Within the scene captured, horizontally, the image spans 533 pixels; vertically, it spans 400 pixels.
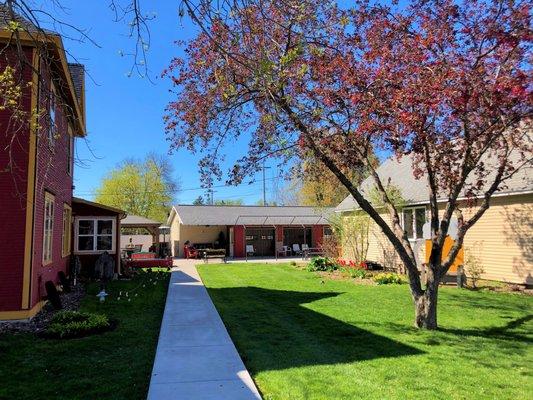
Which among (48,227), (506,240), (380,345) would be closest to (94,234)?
(48,227)

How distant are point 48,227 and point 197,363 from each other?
665 cm

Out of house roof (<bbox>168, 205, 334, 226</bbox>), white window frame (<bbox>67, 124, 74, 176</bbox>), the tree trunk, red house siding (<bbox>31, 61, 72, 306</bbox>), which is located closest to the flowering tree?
the tree trunk

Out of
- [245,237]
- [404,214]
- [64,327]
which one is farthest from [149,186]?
[64,327]

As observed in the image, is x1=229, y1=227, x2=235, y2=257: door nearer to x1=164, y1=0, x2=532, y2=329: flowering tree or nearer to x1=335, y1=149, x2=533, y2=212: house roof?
x1=335, y1=149, x2=533, y2=212: house roof

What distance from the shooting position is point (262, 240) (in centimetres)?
3466

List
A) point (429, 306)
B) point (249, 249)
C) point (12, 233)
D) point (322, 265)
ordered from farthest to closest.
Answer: point (249, 249)
point (322, 265)
point (12, 233)
point (429, 306)

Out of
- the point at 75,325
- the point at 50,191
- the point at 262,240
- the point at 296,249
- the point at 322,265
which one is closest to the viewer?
the point at 75,325

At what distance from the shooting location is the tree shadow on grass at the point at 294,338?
20.4 ft

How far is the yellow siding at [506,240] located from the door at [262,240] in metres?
20.7

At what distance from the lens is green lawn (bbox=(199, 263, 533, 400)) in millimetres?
5125

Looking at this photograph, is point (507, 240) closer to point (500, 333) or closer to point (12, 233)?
point (500, 333)

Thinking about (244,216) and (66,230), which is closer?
(66,230)

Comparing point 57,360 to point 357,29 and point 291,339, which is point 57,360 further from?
point 357,29

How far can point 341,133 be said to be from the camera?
8.26 m
